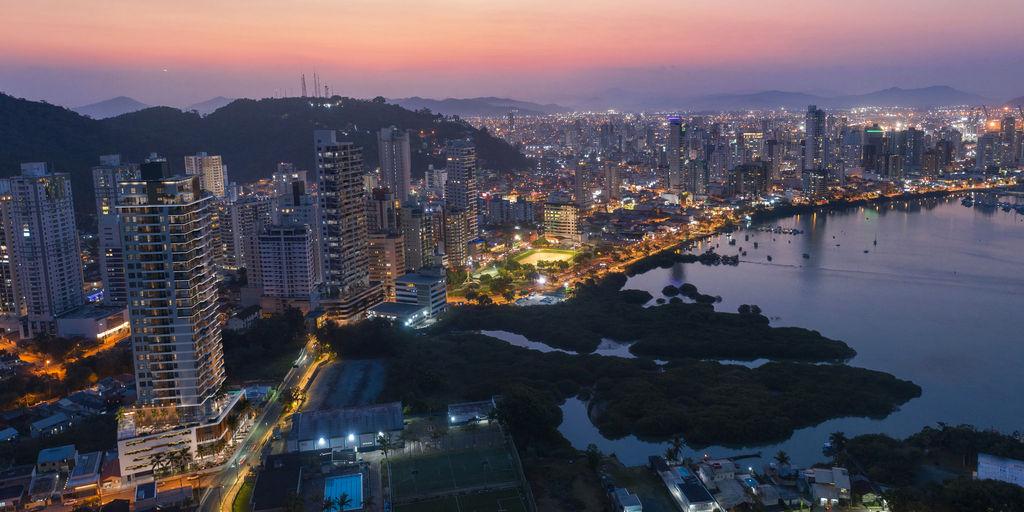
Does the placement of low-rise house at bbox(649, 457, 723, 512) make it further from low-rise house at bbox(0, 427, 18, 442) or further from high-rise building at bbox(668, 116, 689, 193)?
high-rise building at bbox(668, 116, 689, 193)

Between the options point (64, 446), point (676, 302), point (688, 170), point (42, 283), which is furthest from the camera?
point (688, 170)

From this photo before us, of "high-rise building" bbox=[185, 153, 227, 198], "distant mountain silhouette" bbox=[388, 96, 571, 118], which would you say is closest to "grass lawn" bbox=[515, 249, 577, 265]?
"high-rise building" bbox=[185, 153, 227, 198]

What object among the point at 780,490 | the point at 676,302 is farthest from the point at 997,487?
the point at 676,302

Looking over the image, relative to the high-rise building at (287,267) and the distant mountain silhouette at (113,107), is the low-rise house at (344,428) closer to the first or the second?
the high-rise building at (287,267)

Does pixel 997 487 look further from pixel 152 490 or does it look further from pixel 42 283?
pixel 42 283

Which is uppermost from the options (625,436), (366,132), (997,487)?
(366,132)

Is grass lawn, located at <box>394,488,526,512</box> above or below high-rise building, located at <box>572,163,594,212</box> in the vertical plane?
below

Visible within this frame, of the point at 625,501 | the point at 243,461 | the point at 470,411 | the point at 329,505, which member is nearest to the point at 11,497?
the point at 243,461
